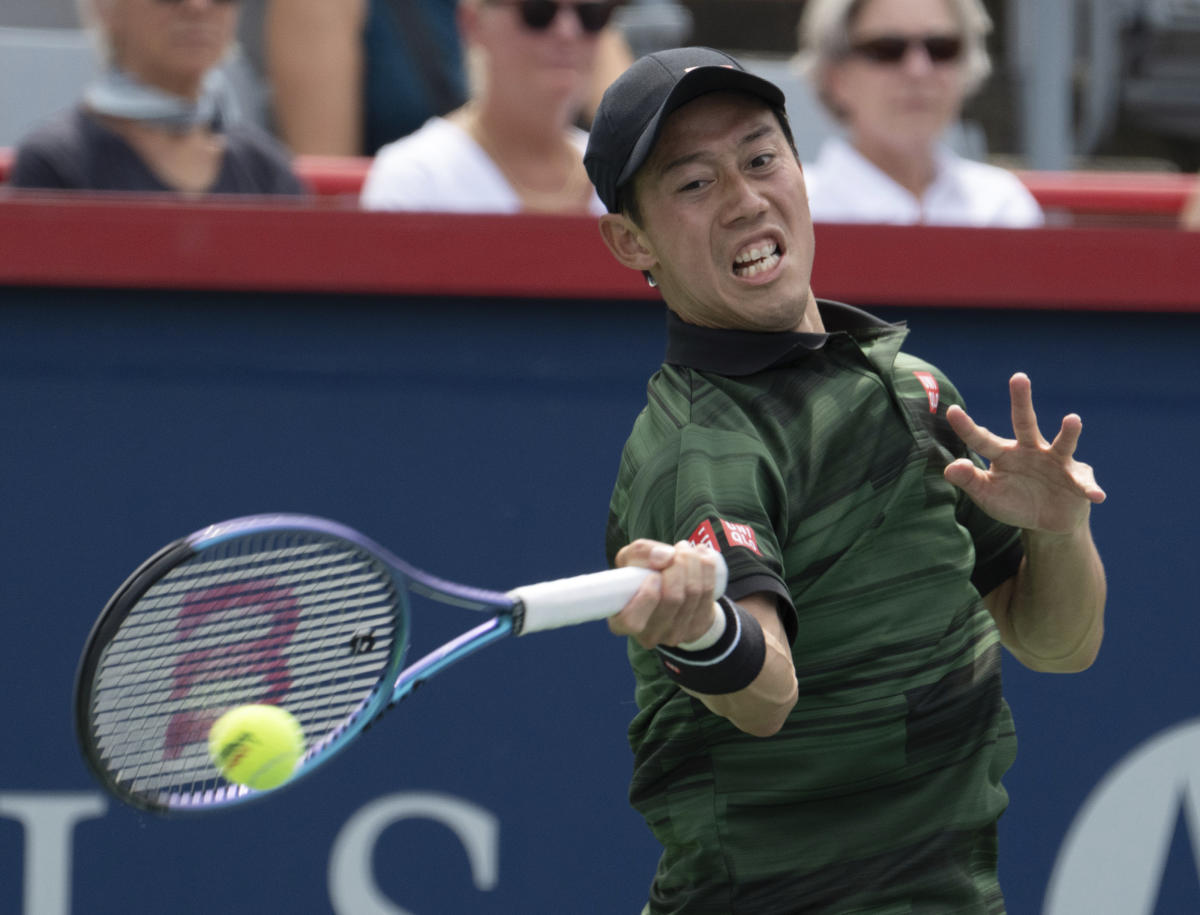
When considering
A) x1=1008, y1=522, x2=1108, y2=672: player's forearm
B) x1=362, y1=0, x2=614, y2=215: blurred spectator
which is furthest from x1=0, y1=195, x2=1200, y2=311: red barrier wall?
x1=1008, y1=522, x2=1108, y2=672: player's forearm

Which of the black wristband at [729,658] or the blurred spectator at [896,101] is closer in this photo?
the black wristband at [729,658]

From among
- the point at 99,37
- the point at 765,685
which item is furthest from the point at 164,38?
the point at 765,685

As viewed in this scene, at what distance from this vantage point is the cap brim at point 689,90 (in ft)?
6.04

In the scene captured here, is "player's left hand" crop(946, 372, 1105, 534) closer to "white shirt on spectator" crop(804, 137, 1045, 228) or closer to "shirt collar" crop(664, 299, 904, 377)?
"shirt collar" crop(664, 299, 904, 377)

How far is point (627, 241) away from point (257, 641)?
1.99 ft

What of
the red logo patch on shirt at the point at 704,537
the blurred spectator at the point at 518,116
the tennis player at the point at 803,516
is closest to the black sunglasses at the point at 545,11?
the blurred spectator at the point at 518,116

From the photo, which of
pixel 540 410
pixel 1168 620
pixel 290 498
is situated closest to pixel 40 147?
pixel 290 498

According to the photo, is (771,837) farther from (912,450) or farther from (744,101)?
(744,101)

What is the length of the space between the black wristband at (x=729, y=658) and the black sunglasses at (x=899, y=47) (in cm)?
226

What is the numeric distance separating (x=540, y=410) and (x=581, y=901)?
0.87 meters

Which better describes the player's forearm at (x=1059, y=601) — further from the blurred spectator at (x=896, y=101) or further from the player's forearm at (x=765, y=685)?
A: the blurred spectator at (x=896, y=101)

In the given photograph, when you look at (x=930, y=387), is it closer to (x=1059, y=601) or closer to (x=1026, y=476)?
(x=1026, y=476)

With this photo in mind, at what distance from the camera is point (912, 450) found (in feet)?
6.44

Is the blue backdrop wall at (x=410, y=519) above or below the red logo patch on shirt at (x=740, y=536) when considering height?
below
